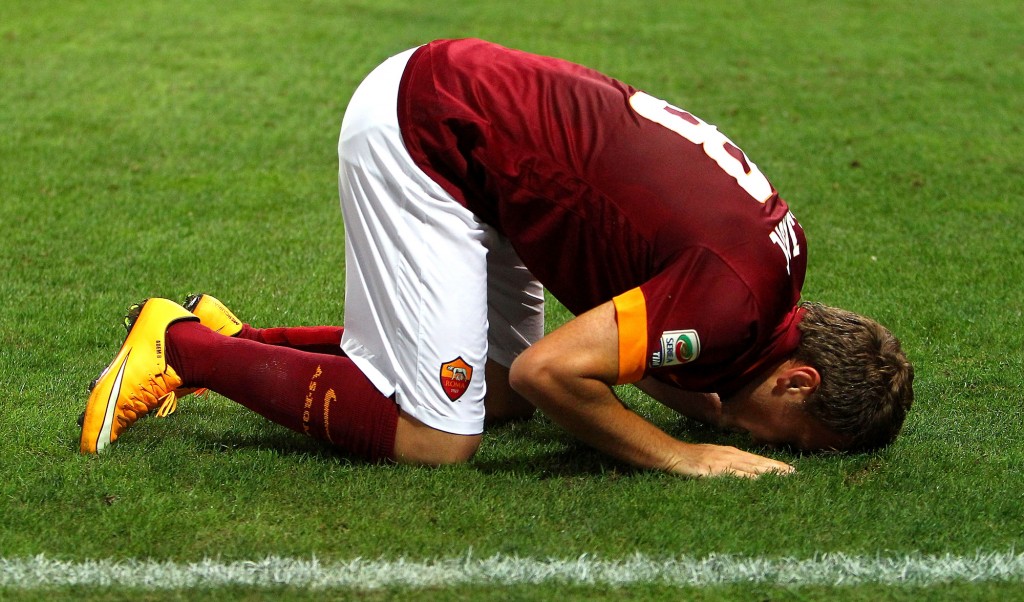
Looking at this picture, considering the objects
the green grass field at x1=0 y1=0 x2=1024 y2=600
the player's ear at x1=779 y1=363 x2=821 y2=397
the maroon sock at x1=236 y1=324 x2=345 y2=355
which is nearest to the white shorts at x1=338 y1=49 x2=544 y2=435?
the green grass field at x1=0 y1=0 x2=1024 y2=600

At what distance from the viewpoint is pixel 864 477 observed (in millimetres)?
3418

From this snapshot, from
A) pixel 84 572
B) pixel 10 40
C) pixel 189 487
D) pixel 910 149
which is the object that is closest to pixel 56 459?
pixel 189 487

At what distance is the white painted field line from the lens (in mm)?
2771

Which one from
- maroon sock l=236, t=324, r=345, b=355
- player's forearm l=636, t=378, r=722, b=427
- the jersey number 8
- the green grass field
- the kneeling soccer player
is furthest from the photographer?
maroon sock l=236, t=324, r=345, b=355

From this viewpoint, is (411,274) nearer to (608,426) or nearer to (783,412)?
(608,426)

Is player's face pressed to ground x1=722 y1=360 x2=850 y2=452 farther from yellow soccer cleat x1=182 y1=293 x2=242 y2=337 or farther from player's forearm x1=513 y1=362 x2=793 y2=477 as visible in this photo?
yellow soccer cleat x1=182 y1=293 x2=242 y2=337

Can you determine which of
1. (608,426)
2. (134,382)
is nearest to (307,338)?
(134,382)

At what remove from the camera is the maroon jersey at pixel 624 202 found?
3.08m

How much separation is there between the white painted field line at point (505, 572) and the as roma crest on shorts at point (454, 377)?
0.61m

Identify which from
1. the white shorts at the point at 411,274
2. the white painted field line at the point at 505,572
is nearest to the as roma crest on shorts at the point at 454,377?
the white shorts at the point at 411,274

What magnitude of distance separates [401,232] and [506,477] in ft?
2.52

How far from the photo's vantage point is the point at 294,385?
3.56 meters

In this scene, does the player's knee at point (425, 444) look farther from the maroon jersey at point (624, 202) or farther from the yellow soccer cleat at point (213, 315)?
the yellow soccer cleat at point (213, 315)

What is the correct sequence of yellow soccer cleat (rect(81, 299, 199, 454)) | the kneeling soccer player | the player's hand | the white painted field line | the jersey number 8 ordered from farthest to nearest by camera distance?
yellow soccer cleat (rect(81, 299, 199, 454)), the player's hand, the jersey number 8, the kneeling soccer player, the white painted field line
